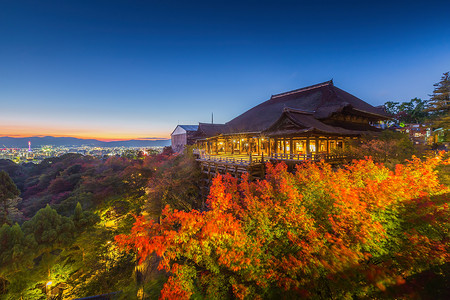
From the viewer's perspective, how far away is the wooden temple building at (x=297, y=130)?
17.2m

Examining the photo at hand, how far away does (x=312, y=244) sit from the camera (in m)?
7.49

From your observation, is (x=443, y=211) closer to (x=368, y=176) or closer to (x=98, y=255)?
(x=368, y=176)

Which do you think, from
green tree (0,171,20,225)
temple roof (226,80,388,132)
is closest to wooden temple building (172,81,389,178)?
temple roof (226,80,388,132)

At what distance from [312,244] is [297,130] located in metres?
11.3

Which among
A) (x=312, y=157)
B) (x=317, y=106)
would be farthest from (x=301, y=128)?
(x=317, y=106)

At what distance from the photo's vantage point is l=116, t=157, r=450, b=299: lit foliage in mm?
6586

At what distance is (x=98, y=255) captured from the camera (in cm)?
1469

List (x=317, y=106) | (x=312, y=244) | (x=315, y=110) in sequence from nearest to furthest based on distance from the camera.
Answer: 1. (x=312, y=244)
2. (x=315, y=110)
3. (x=317, y=106)

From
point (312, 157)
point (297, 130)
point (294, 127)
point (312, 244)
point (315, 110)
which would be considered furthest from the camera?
point (315, 110)

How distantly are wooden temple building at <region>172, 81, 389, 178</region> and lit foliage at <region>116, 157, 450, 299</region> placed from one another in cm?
709

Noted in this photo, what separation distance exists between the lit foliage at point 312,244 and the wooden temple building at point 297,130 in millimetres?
7095

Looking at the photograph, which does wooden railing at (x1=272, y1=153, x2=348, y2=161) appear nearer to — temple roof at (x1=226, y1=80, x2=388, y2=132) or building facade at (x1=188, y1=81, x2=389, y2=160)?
building facade at (x1=188, y1=81, x2=389, y2=160)

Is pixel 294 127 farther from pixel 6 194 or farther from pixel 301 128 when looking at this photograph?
pixel 6 194

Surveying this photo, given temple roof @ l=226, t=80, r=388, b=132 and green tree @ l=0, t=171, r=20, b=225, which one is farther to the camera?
temple roof @ l=226, t=80, r=388, b=132
